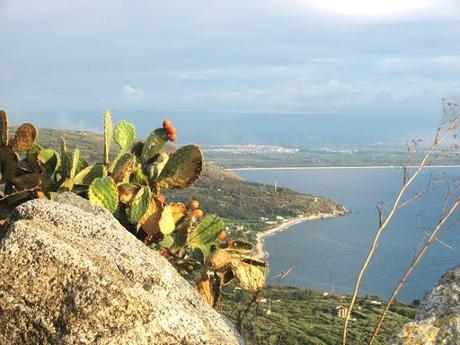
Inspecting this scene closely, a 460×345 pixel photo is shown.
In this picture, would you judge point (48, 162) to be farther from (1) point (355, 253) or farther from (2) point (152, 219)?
(1) point (355, 253)

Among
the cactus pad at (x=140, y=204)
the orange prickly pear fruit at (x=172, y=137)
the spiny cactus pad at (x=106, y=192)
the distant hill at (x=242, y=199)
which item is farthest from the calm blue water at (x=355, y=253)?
the spiny cactus pad at (x=106, y=192)

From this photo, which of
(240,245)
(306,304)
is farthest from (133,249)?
(306,304)

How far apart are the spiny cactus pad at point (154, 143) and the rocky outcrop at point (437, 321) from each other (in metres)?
2.03

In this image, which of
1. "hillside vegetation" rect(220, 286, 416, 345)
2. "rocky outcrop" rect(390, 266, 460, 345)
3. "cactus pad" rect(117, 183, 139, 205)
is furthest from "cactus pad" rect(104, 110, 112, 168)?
"hillside vegetation" rect(220, 286, 416, 345)

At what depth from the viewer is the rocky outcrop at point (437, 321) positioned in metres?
2.65

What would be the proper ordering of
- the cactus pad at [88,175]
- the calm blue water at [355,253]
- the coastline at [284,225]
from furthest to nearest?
the coastline at [284,225] < the calm blue water at [355,253] < the cactus pad at [88,175]

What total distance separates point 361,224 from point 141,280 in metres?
116

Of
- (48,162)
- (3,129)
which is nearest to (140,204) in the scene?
(48,162)

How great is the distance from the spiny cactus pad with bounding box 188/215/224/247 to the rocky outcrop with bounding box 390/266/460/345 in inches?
55.5

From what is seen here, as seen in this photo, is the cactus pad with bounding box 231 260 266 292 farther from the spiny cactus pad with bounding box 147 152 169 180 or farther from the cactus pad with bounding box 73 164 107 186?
the cactus pad with bounding box 73 164 107 186

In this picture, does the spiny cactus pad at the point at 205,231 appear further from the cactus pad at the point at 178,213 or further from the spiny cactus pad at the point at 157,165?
the spiny cactus pad at the point at 157,165

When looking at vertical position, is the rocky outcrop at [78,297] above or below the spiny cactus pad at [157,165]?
below

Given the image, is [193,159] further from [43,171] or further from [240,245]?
[43,171]

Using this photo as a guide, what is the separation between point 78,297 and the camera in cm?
216
